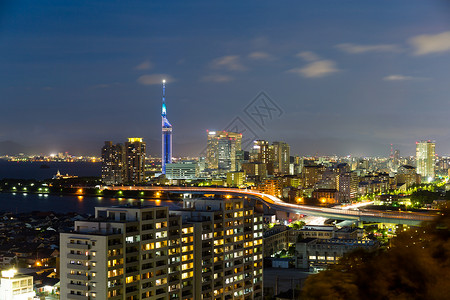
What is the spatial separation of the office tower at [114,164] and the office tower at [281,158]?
1051cm

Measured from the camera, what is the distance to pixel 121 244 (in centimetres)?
452

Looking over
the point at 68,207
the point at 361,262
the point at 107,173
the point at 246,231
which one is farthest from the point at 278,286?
the point at 107,173

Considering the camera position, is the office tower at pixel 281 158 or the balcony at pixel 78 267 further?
the office tower at pixel 281 158

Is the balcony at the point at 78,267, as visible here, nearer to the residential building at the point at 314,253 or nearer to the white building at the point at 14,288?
the white building at the point at 14,288

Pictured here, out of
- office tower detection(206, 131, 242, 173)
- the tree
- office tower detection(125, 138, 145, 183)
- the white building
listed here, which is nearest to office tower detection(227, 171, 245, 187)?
office tower detection(125, 138, 145, 183)

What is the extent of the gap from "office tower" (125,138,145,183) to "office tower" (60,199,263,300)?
83.1 ft

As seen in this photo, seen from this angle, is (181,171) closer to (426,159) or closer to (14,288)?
(426,159)

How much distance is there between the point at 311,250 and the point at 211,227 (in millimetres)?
3271

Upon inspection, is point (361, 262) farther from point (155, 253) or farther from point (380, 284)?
point (155, 253)

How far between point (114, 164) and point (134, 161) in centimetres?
119

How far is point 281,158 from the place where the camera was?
121ft

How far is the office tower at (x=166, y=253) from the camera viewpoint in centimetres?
442

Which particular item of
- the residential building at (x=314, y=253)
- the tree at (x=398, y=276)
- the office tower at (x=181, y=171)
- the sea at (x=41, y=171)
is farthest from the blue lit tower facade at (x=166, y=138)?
the tree at (x=398, y=276)

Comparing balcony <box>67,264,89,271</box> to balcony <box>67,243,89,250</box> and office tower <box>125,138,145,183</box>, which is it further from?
office tower <box>125,138,145,183</box>
